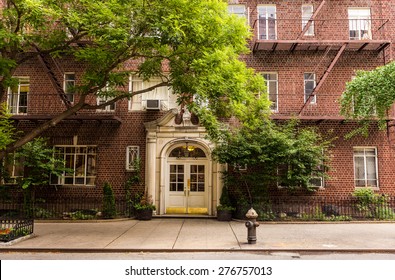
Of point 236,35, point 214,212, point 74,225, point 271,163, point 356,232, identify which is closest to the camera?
point 236,35

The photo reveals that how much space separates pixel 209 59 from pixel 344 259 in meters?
6.52

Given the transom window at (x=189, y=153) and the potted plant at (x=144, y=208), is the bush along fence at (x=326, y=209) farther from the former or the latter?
the potted plant at (x=144, y=208)

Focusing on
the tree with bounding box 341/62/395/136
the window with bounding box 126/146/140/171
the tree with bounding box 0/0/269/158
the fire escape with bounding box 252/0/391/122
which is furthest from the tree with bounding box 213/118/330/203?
the window with bounding box 126/146/140/171

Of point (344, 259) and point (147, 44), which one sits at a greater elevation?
point (147, 44)

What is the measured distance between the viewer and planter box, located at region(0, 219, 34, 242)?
10969mm

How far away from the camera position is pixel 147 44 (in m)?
11.4

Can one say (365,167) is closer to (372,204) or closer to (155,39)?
(372,204)

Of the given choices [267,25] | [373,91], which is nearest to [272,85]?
[267,25]

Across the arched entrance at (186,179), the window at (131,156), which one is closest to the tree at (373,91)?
the arched entrance at (186,179)

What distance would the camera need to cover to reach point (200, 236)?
1234 centimetres

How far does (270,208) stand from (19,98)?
13031mm

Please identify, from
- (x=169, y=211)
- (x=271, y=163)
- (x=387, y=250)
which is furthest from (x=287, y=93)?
Result: (x=387, y=250)

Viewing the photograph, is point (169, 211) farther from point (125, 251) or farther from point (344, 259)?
point (344, 259)

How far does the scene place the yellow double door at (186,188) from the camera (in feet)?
57.9
